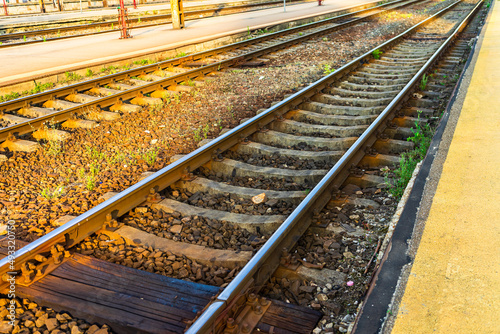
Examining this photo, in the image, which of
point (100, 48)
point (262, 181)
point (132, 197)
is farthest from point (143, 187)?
point (100, 48)

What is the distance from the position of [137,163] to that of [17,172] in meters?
1.50

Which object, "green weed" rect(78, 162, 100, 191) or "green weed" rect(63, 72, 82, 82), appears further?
"green weed" rect(63, 72, 82, 82)

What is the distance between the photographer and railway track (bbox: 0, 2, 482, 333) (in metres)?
3.71

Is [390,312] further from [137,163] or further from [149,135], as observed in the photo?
[149,135]

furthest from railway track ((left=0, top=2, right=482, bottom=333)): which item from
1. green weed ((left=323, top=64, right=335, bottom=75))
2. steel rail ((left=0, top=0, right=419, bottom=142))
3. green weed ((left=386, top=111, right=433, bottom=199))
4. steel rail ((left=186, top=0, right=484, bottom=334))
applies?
steel rail ((left=0, top=0, right=419, bottom=142))

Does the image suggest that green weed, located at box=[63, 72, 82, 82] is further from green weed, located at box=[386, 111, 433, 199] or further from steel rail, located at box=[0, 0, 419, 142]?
green weed, located at box=[386, 111, 433, 199]

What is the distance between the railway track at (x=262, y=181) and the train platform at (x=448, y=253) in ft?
2.77

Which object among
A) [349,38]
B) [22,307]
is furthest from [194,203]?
[349,38]

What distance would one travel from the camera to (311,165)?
222 inches

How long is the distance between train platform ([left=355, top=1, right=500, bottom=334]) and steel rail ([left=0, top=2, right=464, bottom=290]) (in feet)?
3.20

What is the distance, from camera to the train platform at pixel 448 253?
2777mm

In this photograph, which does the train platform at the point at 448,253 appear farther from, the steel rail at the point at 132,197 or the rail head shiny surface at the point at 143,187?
the rail head shiny surface at the point at 143,187

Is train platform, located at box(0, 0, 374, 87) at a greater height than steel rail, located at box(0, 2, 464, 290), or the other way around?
train platform, located at box(0, 0, 374, 87)

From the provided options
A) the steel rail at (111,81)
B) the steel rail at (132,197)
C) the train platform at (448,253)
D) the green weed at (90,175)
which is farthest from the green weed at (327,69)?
the green weed at (90,175)
